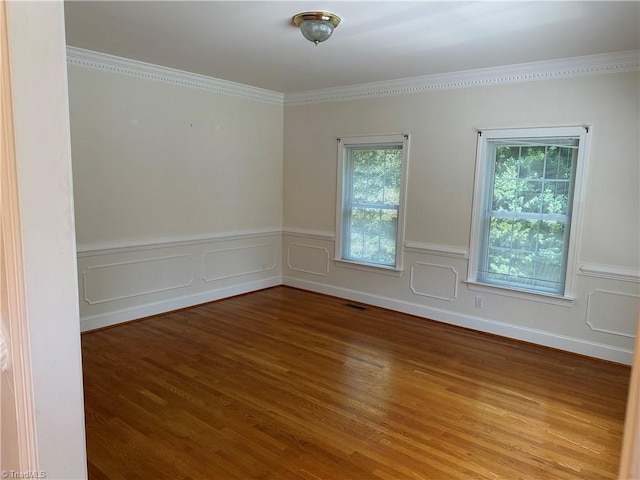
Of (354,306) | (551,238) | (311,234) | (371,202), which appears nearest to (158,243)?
(311,234)

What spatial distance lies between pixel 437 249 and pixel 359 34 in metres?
2.31

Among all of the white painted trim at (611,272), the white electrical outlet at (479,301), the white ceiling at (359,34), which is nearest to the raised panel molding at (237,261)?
the white ceiling at (359,34)

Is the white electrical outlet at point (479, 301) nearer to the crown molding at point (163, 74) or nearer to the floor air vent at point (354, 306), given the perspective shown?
the floor air vent at point (354, 306)

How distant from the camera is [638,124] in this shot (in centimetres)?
344

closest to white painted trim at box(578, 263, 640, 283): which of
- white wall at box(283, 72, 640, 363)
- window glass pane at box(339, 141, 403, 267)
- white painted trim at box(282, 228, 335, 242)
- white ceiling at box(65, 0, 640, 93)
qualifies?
white wall at box(283, 72, 640, 363)

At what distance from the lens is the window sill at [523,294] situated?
390cm

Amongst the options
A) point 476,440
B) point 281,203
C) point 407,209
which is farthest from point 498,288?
point 281,203

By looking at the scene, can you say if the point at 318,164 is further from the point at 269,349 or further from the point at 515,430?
the point at 515,430

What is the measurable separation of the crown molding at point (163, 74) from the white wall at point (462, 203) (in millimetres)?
548

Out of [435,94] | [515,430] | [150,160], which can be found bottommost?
[515,430]

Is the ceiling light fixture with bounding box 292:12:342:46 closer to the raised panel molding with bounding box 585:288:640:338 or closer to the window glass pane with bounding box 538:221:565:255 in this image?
the window glass pane with bounding box 538:221:565:255

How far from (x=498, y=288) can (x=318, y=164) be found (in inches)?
100

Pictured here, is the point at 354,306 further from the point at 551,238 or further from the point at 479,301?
the point at 551,238

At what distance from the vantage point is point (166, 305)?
4.75 m
